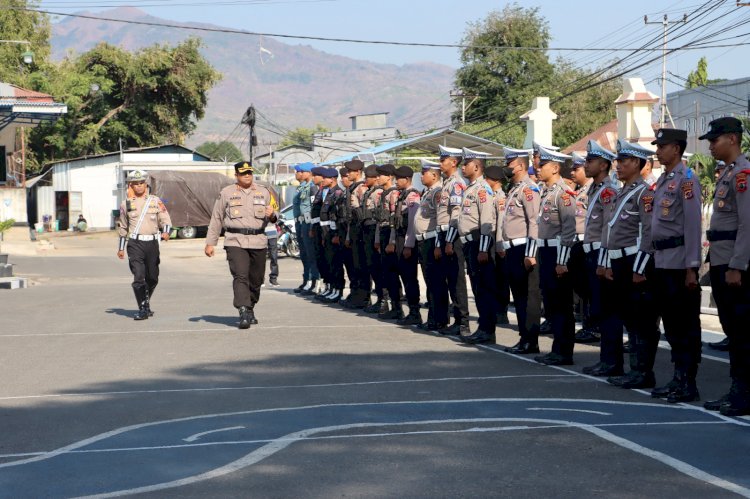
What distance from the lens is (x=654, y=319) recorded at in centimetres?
956

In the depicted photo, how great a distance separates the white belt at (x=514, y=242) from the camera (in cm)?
1209

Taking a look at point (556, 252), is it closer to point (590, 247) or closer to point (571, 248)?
point (571, 248)

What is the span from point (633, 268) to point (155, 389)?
4.34 m

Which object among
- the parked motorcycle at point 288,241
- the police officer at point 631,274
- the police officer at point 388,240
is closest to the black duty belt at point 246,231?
the police officer at point 388,240

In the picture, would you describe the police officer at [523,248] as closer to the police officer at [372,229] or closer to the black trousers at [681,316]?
the black trousers at [681,316]

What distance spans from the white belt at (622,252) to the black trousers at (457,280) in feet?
11.6

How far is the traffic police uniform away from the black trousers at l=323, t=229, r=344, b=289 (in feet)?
9.33

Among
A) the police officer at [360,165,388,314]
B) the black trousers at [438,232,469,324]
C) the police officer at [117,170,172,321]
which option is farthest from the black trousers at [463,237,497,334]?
the police officer at [117,170,172,321]

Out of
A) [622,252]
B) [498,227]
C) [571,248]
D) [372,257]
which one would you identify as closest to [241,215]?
[372,257]

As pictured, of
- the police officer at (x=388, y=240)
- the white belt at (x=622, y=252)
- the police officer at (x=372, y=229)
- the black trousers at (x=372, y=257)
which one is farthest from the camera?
the black trousers at (x=372, y=257)

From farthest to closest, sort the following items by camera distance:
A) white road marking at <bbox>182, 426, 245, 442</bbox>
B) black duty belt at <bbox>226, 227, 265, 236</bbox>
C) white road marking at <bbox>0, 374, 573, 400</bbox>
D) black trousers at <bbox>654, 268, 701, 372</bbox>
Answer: black duty belt at <bbox>226, 227, 265, 236</bbox>
white road marking at <bbox>0, 374, 573, 400</bbox>
black trousers at <bbox>654, 268, 701, 372</bbox>
white road marking at <bbox>182, 426, 245, 442</bbox>

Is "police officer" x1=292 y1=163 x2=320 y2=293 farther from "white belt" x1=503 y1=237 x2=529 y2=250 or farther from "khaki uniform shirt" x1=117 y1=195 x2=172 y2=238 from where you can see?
"white belt" x1=503 y1=237 x2=529 y2=250

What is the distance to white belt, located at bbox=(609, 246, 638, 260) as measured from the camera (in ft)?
32.0

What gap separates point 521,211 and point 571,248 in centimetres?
117
